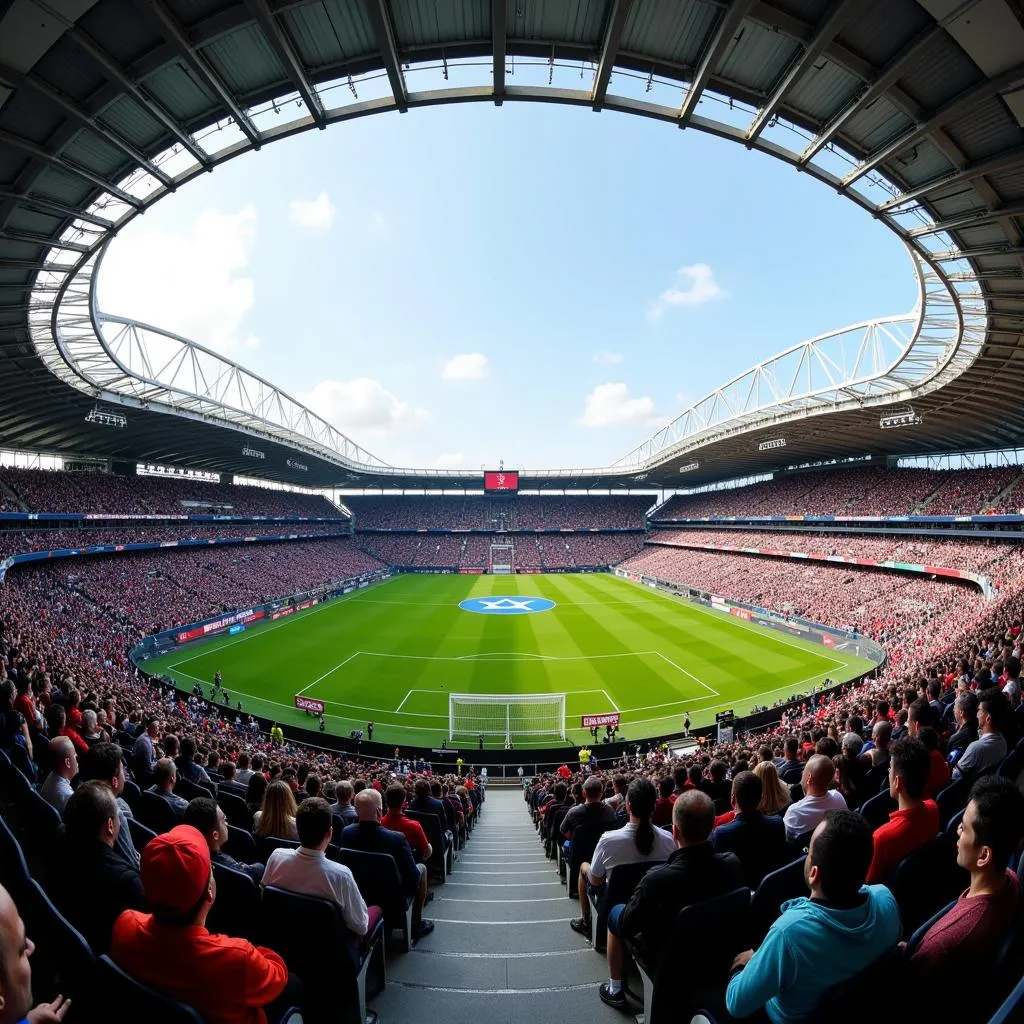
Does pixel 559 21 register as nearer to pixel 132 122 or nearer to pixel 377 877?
pixel 132 122

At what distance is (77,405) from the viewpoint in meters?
30.7

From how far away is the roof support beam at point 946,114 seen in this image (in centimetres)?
858

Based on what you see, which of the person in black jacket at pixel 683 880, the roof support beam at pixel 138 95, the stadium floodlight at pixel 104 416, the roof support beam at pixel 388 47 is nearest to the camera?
the person in black jacket at pixel 683 880

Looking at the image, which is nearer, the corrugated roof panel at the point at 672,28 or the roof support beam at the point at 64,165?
the corrugated roof panel at the point at 672,28

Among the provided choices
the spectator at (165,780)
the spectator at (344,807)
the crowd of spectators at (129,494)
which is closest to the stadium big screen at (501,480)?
the crowd of spectators at (129,494)

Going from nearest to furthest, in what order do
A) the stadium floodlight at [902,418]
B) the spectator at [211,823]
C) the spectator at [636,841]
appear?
the spectator at [211,823] < the spectator at [636,841] < the stadium floodlight at [902,418]

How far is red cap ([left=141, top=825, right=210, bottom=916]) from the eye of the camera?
2270 millimetres

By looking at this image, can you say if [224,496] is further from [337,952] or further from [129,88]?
[337,952]

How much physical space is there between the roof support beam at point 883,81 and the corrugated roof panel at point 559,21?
189 inches

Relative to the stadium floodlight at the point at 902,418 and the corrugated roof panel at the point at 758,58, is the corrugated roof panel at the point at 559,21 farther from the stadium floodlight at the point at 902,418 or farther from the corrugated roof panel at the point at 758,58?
the stadium floodlight at the point at 902,418

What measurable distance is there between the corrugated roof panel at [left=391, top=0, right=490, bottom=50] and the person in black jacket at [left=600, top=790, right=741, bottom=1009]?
11.3m

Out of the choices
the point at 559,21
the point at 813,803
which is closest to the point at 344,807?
the point at 813,803

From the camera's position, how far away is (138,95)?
9.52 metres

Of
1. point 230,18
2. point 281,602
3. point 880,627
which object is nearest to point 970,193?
point 230,18
